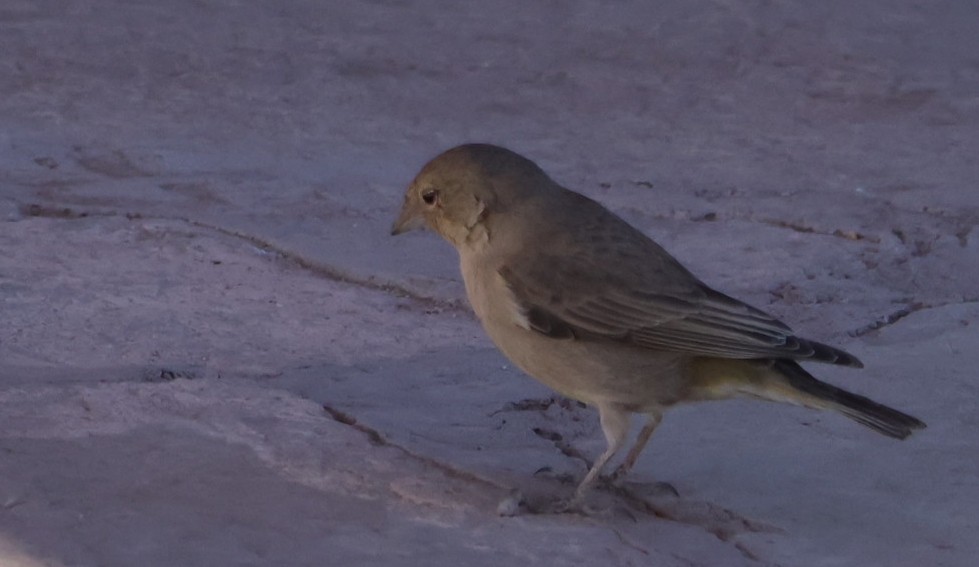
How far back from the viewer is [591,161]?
6672 millimetres

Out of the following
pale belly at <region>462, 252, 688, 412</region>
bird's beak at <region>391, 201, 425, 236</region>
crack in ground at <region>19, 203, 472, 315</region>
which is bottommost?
crack in ground at <region>19, 203, 472, 315</region>

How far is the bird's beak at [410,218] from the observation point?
458 centimetres

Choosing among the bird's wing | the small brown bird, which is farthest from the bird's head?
the bird's wing

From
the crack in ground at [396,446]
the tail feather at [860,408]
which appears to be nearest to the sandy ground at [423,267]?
the crack in ground at [396,446]

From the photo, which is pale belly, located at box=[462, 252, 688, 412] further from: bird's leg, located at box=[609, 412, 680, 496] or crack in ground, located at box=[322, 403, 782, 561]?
crack in ground, located at box=[322, 403, 782, 561]

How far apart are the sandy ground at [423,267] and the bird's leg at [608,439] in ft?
0.31

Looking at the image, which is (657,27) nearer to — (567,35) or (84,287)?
(567,35)

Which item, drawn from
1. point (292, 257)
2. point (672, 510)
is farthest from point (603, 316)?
point (292, 257)

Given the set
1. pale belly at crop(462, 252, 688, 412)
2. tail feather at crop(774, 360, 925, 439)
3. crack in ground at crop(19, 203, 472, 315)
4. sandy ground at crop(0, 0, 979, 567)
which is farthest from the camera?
crack in ground at crop(19, 203, 472, 315)

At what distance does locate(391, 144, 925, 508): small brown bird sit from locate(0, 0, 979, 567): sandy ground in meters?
0.23

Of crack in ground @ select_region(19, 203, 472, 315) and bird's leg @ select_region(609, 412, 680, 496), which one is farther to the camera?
crack in ground @ select_region(19, 203, 472, 315)

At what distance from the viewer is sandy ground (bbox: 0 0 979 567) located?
3.76 meters

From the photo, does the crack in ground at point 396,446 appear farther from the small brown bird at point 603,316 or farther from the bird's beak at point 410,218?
the bird's beak at point 410,218

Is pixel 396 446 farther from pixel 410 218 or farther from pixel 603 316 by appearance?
pixel 410 218
